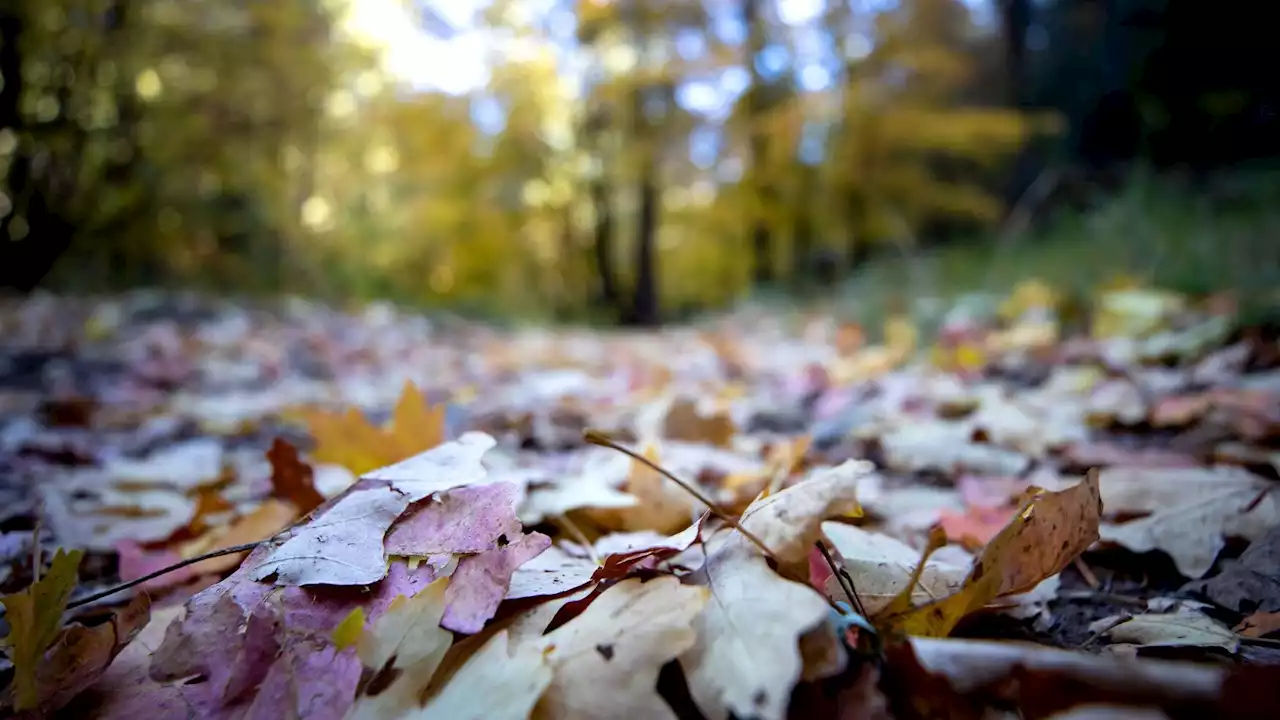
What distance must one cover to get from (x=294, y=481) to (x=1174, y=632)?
741mm

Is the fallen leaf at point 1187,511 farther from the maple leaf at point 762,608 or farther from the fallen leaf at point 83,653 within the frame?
the fallen leaf at point 83,653

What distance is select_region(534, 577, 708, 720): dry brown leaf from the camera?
36 centimetres

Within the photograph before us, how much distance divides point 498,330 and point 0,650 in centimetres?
481

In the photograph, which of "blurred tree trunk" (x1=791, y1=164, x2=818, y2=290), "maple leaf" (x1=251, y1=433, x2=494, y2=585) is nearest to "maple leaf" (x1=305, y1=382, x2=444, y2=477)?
"maple leaf" (x1=251, y1=433, x2=494, y2=585)

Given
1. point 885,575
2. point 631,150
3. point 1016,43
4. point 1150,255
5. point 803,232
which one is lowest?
point 803,232

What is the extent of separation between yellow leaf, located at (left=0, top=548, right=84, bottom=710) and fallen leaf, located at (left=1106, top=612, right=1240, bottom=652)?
655 mm

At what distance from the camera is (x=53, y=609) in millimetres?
406

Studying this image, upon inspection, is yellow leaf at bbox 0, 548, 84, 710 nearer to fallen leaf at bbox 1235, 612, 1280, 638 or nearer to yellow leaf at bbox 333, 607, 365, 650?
yellow leaf at bbox 333, 607, 365, 650

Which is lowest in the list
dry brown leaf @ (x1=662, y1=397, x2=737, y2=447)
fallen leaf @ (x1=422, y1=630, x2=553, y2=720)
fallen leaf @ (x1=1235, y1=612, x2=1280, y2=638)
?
dry brown leaf @ (x1=662, y1=397, x2=737, y2=447)

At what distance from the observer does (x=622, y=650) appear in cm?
38

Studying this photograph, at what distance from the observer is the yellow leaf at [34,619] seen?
0.39m

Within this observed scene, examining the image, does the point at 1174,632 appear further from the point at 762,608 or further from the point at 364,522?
the point at 364,522

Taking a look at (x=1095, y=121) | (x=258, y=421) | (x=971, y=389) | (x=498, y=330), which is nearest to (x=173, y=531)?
(x=258, y=421)

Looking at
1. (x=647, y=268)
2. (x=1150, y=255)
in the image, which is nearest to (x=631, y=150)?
(x=647, y=268)
